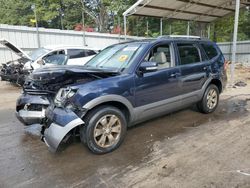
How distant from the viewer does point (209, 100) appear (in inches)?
219

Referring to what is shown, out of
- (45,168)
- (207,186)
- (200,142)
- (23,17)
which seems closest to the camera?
(207,186)

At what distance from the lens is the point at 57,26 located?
3638 centimetres

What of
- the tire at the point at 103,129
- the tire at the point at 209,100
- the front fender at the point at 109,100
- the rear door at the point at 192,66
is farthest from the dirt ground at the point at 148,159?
the rear door at the point at 192,66

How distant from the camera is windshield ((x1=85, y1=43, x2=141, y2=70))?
4.18m

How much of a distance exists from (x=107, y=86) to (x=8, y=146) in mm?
2116

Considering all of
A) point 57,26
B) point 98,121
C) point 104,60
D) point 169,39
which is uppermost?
point 57,26

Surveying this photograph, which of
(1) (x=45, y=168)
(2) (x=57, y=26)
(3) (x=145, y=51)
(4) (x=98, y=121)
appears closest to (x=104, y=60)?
(3) (x=145, y=51)

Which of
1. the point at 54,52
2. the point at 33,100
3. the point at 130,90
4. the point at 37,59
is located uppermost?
the point at 54,52

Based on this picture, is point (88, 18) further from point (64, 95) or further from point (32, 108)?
point (64, 95)

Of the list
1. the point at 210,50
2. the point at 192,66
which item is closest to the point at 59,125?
the point at 192,66

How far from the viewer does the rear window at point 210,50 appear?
5.47m

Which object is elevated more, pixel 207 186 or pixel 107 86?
pixel 107 86

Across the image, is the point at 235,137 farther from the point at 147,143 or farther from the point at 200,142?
the point at 147,143

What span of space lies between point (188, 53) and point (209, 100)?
135 cm
